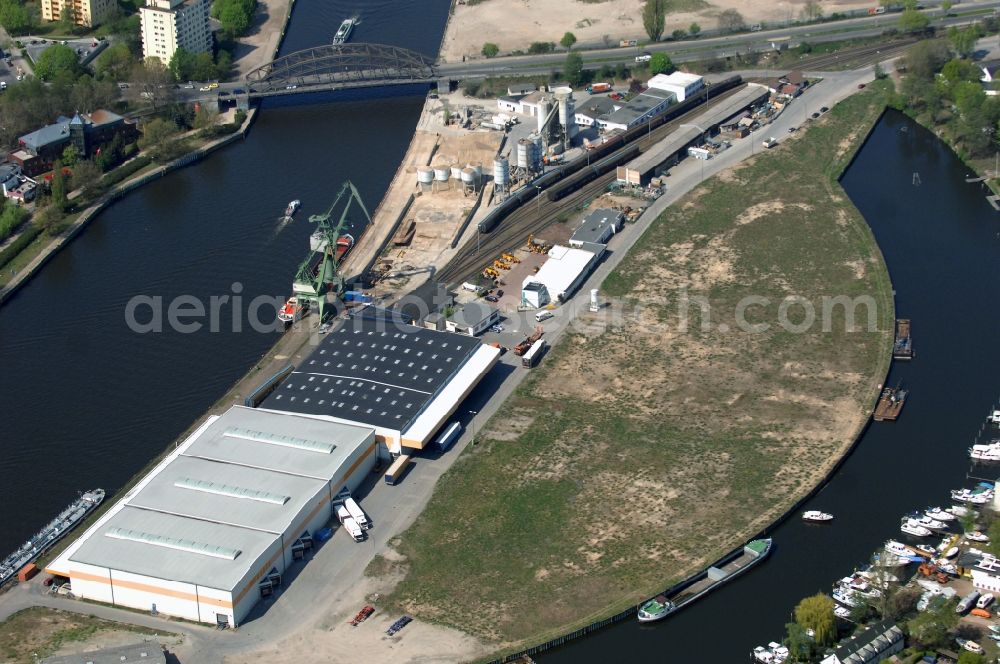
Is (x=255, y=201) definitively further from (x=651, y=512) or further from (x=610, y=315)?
(x=651, y=512)

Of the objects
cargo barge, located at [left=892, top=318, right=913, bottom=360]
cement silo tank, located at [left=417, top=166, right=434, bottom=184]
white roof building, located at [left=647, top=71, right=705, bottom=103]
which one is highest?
white roof building, located at [left=647, top=71, right=705, bottom=103]

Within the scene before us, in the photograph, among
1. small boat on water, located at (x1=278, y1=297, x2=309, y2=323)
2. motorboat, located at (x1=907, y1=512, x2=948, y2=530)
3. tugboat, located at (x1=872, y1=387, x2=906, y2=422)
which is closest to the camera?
motorboat, located at (x1=907, y1=512, x2=948, y2=530)

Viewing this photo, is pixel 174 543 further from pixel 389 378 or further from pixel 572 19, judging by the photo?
pixel 572 19

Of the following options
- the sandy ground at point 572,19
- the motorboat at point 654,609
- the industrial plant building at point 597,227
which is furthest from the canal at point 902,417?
the sandy ground at point 572,19

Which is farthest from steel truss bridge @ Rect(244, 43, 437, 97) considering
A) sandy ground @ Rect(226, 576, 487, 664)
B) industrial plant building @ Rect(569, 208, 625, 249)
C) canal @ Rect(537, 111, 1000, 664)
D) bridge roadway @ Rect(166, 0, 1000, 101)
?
sandy ground @ Rect(226, 576, 487, 664)

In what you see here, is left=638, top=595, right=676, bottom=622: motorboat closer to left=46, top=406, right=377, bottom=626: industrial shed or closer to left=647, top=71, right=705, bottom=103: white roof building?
left=46, top=406, right=377, bottom=626: industrial shed

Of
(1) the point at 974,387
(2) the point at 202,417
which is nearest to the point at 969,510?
(1) the point at 974,387
